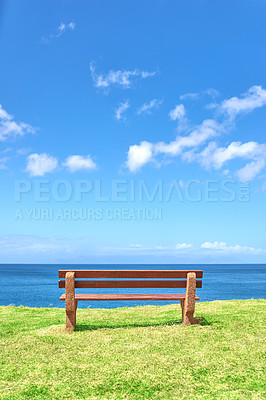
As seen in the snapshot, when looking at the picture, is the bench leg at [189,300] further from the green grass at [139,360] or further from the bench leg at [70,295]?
the bench leg at [70,295]

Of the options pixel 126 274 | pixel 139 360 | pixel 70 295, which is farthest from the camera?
pixel 126 274

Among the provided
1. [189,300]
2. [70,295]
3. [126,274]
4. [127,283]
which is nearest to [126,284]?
[127,283]

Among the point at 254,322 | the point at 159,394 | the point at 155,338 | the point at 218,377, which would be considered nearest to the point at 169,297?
the point at 155,338

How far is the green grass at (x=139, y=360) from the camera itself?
166 inches

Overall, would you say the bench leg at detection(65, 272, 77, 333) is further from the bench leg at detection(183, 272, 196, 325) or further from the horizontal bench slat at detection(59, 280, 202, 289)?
the bench leg at detection(183, 272, 196, 325)

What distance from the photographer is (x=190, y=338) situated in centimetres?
616

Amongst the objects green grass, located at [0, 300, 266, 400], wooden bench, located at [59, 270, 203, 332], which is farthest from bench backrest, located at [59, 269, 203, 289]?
green grass, located at [0, 300, 266, 400]

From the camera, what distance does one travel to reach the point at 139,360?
5.13 m

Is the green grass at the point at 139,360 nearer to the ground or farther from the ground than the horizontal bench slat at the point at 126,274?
nearer to the ground

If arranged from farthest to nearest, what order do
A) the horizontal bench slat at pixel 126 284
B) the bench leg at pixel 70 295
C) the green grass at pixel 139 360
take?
1. the horizontal bench slat at pixel 126 284
2. the bench leg at pixel 70 295
3. the green grass at pixel 139 360

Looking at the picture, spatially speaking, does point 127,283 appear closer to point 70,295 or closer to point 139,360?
point 70,295

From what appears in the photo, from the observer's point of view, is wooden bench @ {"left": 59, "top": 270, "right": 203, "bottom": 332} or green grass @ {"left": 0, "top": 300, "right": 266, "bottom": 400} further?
wooden bench @ {"left": 59, "top": 270, "right": 203, "bottom": 332}

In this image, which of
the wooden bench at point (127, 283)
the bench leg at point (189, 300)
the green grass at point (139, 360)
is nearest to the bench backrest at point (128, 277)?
the wooden bench at point (127, 283)

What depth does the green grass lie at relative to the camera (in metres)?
4.21
